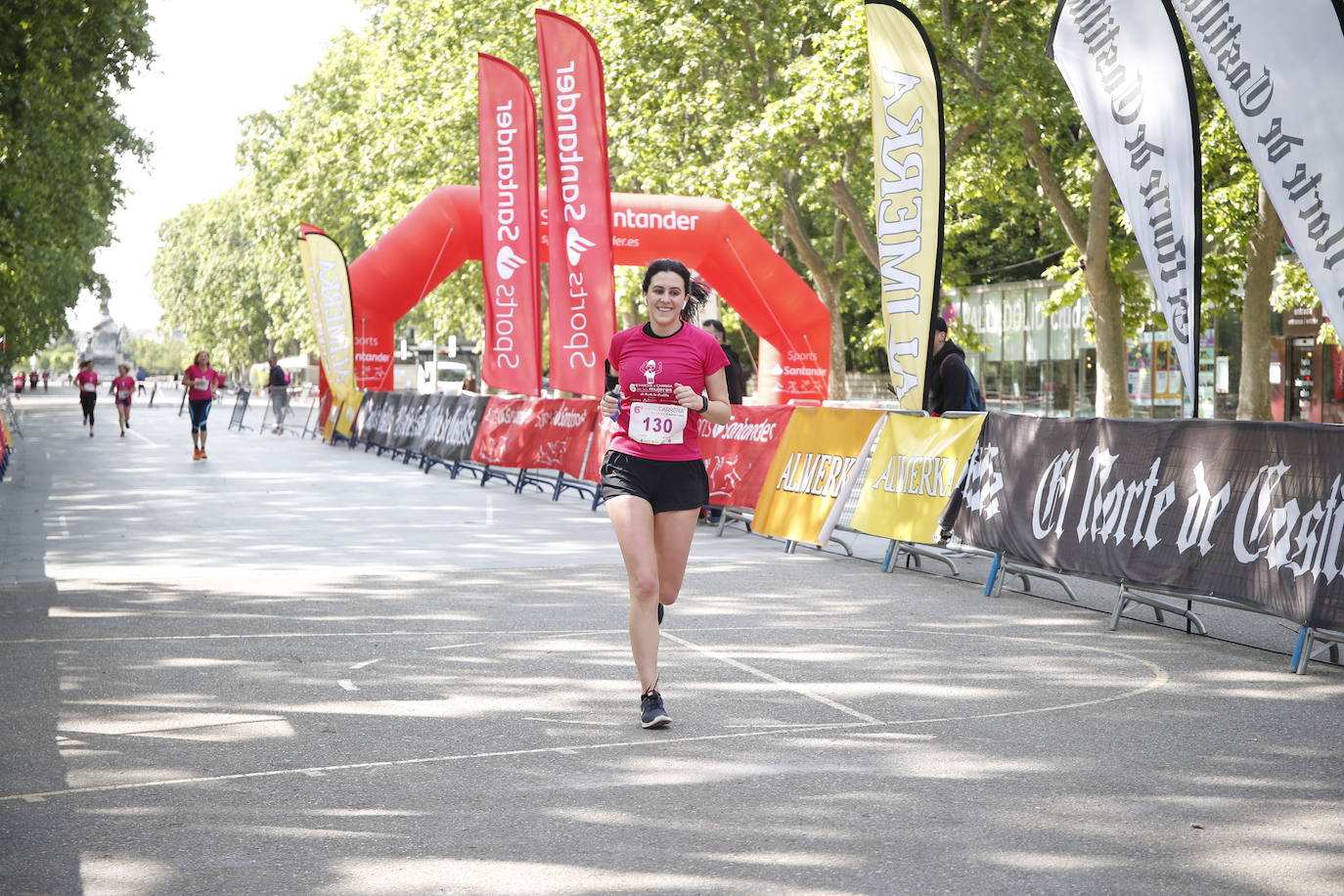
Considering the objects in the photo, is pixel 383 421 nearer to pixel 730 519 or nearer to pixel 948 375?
pixel 730 519

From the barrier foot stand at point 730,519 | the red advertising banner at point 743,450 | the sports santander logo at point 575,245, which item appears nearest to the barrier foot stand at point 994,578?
the red advertising banner at point 743,450

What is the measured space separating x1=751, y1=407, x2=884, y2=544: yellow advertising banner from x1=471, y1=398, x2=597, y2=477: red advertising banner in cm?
452

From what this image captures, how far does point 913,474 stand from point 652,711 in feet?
19.3

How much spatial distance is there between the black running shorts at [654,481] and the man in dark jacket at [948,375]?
6.94 meters

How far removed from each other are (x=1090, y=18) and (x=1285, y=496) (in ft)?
13.2

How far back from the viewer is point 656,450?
655 cm

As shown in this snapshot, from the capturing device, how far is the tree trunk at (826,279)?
34688mm

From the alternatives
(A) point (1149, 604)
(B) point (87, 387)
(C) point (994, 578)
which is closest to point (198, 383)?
(B) point (87, 387)

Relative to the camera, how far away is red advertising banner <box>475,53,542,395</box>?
66.4 ft

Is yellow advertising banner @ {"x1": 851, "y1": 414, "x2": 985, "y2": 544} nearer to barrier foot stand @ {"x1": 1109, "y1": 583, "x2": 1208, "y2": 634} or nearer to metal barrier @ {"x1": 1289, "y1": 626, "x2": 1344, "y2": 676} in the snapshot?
barrier foot stand @ {"x1": 1109, "y1": 583, "x2": 1208, "y2": 634}

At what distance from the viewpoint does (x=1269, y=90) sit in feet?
28.5

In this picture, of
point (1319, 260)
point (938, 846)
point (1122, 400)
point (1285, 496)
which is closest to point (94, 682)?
point (938, 846)

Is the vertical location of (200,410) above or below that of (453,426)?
above

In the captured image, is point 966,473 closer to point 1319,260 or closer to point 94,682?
point 1319,260
